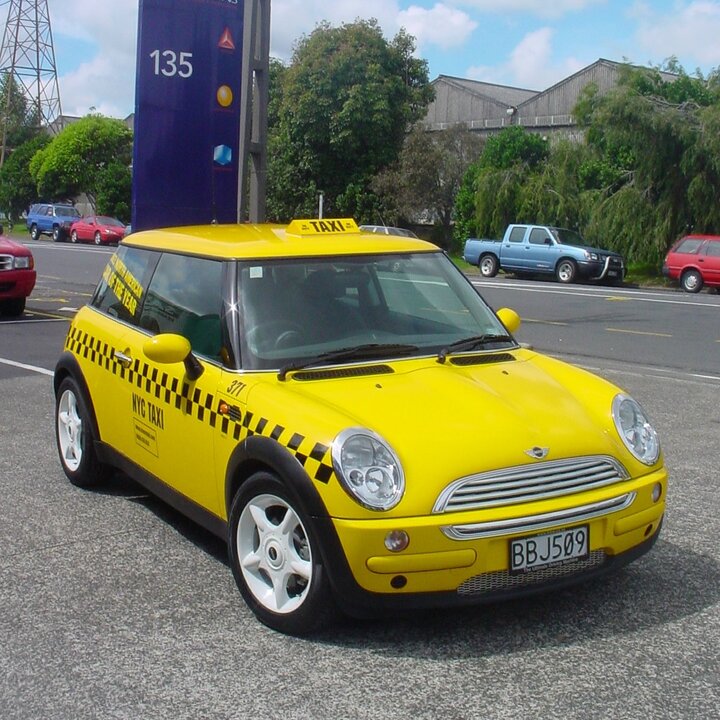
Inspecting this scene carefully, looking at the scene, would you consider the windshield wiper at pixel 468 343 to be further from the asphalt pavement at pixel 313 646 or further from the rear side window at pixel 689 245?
the rear side window at pixel 689 245

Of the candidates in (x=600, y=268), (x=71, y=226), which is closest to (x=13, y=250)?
(x=600, y=268)

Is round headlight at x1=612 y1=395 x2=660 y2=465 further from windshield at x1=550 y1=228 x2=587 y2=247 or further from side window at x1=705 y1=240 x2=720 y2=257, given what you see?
windshield at x1=550 y1=228 x2=587 y2=247

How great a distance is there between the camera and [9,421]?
8.12 meters

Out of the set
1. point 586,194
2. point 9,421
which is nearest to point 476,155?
point 586,194

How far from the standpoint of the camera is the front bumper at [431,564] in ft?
12.3

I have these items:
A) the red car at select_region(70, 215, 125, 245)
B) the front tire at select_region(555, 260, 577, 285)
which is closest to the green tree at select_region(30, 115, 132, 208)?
the red car at select_region(70, 215, 125, 245)

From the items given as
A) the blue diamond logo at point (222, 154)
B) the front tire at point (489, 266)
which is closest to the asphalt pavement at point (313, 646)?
the blue diamond logo at point (222, 154)

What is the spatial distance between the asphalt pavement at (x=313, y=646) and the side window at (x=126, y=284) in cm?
118

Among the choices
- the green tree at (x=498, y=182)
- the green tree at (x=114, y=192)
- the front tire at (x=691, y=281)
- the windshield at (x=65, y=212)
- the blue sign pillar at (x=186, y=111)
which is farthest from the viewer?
the green tree at (x=114, y=192)

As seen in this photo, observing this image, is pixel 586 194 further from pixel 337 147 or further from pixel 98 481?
pixel 98 481

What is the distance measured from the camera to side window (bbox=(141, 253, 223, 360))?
4879 mm

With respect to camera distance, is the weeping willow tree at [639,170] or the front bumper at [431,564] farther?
the weeping willow tree at [639,170]

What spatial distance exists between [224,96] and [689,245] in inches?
695

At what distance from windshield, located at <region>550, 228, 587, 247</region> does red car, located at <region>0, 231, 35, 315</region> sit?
18.2 metres
